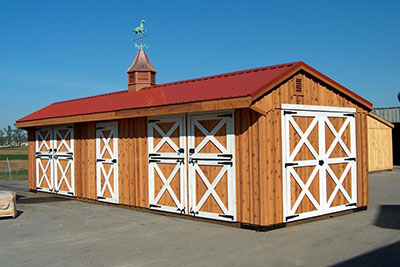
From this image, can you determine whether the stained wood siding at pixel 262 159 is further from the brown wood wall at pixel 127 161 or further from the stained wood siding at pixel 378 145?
the stained wood siding at pixel 378 145

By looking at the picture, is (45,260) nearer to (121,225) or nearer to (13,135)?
(121,225)

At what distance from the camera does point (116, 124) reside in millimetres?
12344

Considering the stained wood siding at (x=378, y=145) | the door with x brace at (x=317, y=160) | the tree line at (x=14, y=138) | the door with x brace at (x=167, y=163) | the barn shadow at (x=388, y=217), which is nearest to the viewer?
the barn shadow at (x=388, y=217)

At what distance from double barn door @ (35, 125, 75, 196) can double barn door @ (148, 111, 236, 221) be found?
4.32 meters

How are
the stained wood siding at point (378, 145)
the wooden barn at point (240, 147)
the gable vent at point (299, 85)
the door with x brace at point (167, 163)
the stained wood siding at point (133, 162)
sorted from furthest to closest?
the stained wood siding at point (378, 145)
the stained wood siding at point (133, 162)
the door with x brace at point (167, 163)
the gable vent at point (299, 85)
the wooden barn at point (240, 147)

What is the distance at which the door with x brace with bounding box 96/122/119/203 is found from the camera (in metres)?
12.4

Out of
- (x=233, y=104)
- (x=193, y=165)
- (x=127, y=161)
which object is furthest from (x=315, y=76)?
(x=127, y=161)

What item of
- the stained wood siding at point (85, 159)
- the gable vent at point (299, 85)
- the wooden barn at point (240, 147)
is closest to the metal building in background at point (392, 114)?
the wooden barn at point (240, 147)

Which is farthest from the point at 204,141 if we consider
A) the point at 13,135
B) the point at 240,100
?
the point at 13,135

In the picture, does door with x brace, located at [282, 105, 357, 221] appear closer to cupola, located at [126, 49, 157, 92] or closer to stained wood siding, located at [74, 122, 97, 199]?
stained wood siding, located at [74, 122, 97, 199]

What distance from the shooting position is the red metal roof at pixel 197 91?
361 inches

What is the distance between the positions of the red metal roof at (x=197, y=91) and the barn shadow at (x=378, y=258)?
11.3 ft

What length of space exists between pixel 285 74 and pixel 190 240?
379 cm

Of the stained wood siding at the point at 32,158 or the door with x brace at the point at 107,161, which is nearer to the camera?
the door with x brace at the point at 107,161
